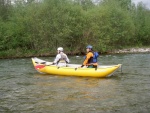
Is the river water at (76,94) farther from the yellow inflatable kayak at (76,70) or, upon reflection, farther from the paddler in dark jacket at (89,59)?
the paddler in dark jacket at (89,59)

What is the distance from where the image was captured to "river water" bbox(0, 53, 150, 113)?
7824mm

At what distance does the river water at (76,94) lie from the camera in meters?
7.82

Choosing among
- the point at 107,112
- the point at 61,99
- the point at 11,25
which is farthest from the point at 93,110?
the point at 11,25

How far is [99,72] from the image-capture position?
41.8 ft

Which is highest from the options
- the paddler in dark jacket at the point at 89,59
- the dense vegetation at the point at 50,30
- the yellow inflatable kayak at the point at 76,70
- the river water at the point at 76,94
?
the dense vegetation at the point at 50,30

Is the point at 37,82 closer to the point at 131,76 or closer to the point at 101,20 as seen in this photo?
the point at 131,76

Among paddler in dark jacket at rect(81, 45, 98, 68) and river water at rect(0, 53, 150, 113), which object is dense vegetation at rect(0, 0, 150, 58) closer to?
paddler in dark jacket at rect(81, 45, 98, 68)

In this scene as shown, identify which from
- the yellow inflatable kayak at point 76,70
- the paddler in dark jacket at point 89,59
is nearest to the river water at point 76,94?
the yellow inflatable kayak at point 76,70

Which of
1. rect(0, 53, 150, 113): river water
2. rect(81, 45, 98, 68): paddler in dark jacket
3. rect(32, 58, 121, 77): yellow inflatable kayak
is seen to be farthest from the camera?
rect(81, 45, 98, 68): paddler in dark jacket

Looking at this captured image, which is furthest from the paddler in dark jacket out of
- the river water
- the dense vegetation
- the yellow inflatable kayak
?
the dense vegetation

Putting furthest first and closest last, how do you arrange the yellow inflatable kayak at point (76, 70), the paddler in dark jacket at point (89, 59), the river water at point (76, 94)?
the paddler in dark jacket at point (89, 59) < the yellow inflatable kayak at point (76, 70) < the river water at point (76, 94)

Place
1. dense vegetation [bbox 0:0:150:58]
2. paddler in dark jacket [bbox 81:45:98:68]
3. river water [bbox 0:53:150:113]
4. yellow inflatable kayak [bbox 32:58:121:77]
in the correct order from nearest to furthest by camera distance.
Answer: river water [bbox 0:53:150:113] → yellow inflatable kayak [bbox 32:58:121:77] → paddler in dark jacket [bbox 81:45:98:68] → dense vegetation [bbox 0:0:150:58]

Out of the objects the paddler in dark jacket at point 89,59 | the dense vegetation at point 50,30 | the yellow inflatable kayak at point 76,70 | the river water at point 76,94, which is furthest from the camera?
the dense vegetation at point 50,30

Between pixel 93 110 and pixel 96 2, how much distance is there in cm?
4228
